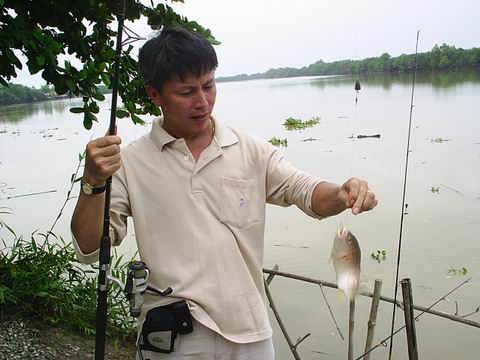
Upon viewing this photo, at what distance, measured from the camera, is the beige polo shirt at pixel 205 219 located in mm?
1763

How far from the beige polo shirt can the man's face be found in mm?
57

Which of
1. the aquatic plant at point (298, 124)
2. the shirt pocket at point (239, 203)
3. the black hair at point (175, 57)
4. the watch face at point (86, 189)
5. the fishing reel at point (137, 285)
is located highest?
the black hair at point (175, 57)

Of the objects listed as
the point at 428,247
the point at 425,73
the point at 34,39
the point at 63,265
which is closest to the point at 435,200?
the point at 428,247

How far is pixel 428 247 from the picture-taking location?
24.6 feet

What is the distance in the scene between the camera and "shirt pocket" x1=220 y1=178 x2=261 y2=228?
1812 mm

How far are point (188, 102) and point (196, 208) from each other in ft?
1.25

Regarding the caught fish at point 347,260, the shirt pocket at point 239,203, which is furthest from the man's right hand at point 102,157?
the caught fish at point 347,260

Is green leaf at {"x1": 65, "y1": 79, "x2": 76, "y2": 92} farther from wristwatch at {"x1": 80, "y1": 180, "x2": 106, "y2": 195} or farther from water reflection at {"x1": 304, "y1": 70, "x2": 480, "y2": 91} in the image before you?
water reflection at {"x1": 304, "y1": 70, "x2": 480, "y2": 91}

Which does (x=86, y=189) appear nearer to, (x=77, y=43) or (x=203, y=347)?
(x=203, y=347)

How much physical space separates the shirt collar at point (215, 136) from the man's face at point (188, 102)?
42mm

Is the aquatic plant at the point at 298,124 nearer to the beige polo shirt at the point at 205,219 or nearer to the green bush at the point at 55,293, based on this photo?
the green bush at the point at 55,293

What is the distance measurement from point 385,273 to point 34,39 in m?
5.18

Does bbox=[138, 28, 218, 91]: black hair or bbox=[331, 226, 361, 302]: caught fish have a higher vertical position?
bbox=[138, 28, 218, 91]: black hair

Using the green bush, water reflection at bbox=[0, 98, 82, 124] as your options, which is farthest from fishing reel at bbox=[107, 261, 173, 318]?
water reflection at bbox=[0, 98, 82, 124]
